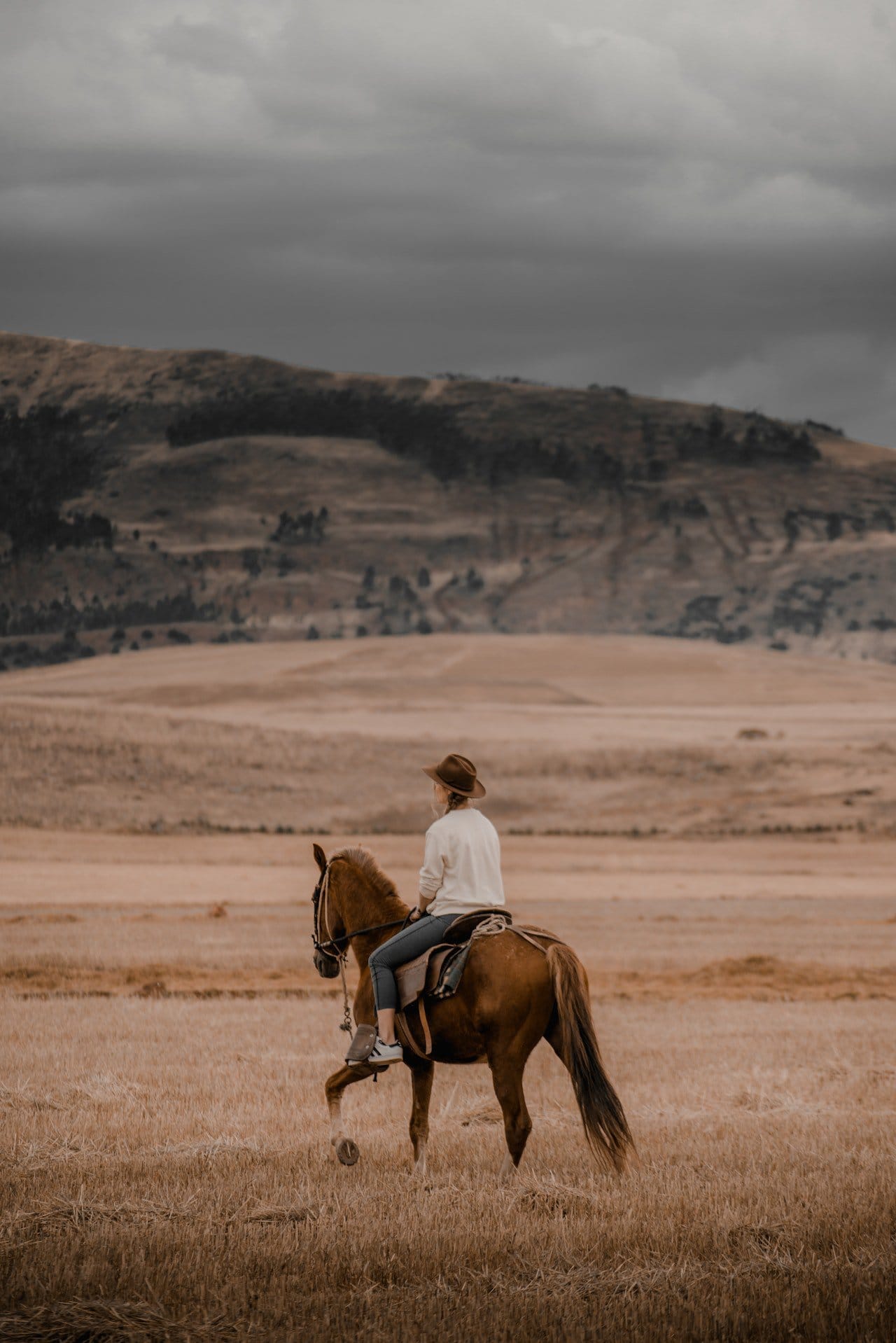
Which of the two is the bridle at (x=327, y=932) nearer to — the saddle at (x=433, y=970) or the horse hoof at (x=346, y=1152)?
the saddle at (x=433, y=970)

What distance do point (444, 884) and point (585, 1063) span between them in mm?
1517

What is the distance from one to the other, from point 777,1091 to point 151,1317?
340 inches

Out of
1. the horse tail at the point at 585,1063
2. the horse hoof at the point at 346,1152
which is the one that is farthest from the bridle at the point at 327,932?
the horse tail at the point at 585,1063

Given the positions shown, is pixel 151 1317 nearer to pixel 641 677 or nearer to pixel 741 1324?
pixel 741 1324

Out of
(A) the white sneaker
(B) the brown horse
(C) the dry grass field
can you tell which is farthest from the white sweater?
(C) the dry grass field

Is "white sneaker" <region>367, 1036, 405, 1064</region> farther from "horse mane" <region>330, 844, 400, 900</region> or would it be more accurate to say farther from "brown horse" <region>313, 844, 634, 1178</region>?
"horse mane" <region>330, 844, 400, 900</region>

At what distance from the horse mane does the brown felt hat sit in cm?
96

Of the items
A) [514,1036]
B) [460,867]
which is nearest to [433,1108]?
[514,1036]

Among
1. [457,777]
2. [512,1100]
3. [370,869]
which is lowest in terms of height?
[512,1100]

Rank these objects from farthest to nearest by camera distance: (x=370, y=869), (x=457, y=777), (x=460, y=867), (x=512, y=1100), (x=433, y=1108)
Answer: (x=433, y=1108), (x=370, y=869), (x=457, y=777), (x=460, y=867), (x=512, y=1100)

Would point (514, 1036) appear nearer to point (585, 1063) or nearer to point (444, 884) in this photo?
point (585, 1063)

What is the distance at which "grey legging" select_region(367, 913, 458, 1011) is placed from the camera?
375 inches

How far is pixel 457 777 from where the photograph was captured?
974 centimetres

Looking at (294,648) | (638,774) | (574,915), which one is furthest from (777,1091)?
(294,648)
